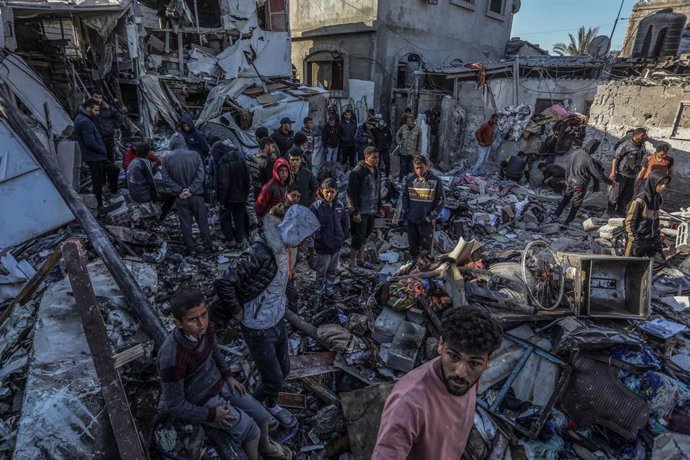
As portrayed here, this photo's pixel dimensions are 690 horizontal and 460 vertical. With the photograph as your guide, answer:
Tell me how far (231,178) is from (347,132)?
17.7ft

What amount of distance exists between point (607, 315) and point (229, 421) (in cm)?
385

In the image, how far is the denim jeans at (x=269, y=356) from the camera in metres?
3.04

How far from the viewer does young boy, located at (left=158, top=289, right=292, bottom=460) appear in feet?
7.54

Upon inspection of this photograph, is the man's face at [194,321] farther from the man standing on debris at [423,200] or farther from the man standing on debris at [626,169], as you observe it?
the man standing on debris at [626,169]

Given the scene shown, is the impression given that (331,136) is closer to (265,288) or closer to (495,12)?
(265,288)

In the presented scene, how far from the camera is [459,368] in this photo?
63.4 inches

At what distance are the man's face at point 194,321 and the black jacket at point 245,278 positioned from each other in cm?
43

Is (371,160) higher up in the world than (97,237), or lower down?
higher up

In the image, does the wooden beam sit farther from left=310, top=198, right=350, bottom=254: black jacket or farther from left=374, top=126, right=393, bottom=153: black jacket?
left=374, top=126, right=393, bottom=153: black jacket

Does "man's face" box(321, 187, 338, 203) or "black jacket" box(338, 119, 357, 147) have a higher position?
"black jacket" box(338, 119, 357, 147)

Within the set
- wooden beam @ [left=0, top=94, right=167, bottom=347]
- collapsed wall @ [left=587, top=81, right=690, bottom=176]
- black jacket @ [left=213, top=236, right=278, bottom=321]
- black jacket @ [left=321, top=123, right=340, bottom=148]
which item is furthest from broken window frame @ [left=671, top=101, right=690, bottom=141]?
wooden beam @ [left=0, top=94, right=167, bottom=347]

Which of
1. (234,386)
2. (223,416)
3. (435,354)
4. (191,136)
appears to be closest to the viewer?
(223,416)

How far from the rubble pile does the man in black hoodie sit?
124cm

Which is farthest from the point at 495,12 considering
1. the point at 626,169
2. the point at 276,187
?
the point at 276,187
